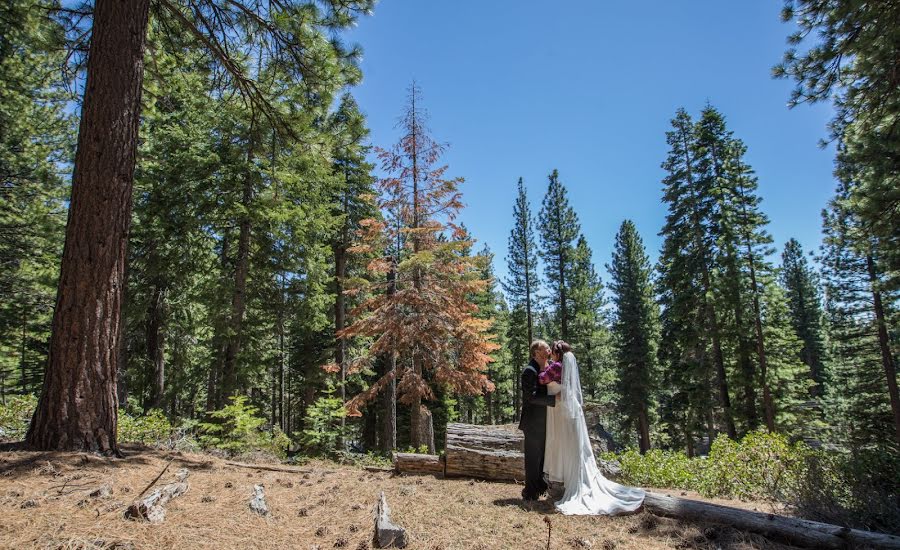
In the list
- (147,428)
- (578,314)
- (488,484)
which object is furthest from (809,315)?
(147,428)

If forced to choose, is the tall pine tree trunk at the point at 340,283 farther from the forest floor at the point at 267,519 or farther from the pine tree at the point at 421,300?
the forest floor at the point at 267,519

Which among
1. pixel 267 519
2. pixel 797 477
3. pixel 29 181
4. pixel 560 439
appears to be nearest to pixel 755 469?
pixel 797 477

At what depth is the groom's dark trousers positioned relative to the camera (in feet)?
18.2

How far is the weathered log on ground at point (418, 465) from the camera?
21.9 feet

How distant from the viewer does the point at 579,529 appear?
4.16m

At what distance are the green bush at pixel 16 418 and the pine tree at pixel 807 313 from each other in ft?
170

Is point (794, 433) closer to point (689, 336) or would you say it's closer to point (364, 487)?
point (689, 336)

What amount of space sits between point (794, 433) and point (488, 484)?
19.3 metres

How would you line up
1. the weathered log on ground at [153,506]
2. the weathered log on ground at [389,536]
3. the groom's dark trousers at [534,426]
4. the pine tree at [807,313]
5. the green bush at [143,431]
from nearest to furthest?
the weathered log on ground at [153,506] → the weathered log on ground at [389,536] → the groom's dark trousers at [534,426] → the green bush at [143,431] → the pine tree at [807,313]

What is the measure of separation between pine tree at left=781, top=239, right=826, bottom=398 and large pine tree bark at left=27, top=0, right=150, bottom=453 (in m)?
50.9

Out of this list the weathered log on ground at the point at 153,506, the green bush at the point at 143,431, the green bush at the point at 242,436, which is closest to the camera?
the weathered log on ground at the point at 153,506

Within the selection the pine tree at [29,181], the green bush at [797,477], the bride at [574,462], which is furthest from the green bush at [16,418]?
the green bush at [797,477]

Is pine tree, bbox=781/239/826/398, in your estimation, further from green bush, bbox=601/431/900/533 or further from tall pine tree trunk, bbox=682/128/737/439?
green bush, bbox=601/431/900/533

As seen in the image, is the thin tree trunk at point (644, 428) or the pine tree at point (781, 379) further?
the thin tree trunk at point (644, 428)
